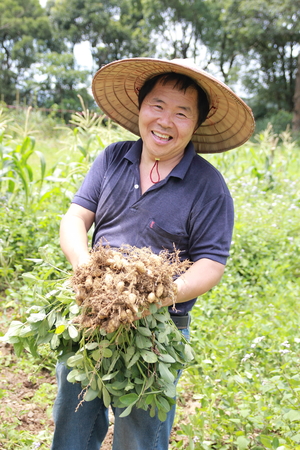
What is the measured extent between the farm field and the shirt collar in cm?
43

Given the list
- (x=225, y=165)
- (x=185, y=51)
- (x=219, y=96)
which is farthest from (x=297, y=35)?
(x=219, y=96)

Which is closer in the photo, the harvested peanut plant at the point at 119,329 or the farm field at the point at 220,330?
the harvested peanut plant at the point at 119,329

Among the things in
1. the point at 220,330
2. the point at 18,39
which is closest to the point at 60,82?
the point at 18,39

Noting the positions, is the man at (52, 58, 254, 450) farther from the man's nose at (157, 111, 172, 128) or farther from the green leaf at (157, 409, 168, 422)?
the green leaf at (157, 409, 168, 422)

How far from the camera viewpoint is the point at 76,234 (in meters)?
1.43

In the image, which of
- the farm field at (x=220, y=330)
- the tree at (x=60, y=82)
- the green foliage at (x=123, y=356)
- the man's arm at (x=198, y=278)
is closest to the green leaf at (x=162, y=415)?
the green foliage at (x=123, y=356)

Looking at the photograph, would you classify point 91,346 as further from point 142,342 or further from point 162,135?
point 162,135

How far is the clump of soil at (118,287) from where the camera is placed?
103cm

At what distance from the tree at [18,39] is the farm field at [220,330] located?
16.6 metres

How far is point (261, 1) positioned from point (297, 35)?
2307 millimetres

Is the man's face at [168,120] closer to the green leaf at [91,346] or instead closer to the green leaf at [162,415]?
the green leaf at [91,346]

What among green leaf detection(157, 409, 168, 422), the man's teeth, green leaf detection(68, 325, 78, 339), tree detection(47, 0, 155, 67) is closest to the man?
the man's teeth

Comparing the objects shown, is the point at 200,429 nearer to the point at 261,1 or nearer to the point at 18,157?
the point at 18,157

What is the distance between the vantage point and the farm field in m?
1.75
